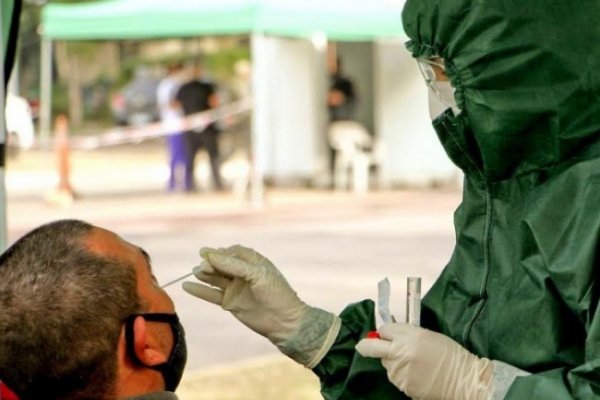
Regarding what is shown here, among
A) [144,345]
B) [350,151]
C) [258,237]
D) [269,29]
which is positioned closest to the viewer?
[144,345]

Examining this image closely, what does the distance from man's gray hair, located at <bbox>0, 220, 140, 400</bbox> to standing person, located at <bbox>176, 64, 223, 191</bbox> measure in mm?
14943

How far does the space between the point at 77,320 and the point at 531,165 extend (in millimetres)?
811

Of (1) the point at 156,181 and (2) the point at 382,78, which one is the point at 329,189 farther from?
(1) the point at 156,181

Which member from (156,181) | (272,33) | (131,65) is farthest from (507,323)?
(131,65)

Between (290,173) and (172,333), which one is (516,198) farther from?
(290,173)

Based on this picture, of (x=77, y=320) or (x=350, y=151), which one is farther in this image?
(x=350, y=151)

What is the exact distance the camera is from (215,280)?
286cm

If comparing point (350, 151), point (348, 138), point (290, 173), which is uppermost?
point (348, 138)

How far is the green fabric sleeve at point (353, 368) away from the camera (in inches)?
109

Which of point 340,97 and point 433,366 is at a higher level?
point 433,366

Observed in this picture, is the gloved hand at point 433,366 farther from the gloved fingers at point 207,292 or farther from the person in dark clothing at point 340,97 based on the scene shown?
the person in dark clothing at point 340,97

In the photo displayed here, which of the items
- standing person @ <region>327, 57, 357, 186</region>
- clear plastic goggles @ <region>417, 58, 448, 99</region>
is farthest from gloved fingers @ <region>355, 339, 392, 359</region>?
standing person @ <region>327, 57, 357, 186</region>

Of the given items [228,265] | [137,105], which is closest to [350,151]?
[137,105]

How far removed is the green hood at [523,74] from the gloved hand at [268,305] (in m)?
0.53
